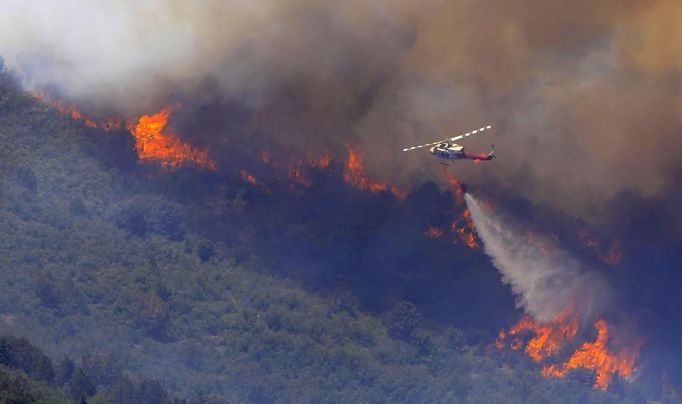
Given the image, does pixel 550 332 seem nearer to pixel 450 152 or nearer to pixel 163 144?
pixel 450 152

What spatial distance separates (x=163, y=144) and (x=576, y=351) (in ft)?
79.7

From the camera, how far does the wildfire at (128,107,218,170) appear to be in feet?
640

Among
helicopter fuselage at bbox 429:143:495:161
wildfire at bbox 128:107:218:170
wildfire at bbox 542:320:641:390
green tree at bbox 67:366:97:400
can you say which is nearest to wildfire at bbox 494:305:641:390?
wildfire at bbox 542:320:641:390

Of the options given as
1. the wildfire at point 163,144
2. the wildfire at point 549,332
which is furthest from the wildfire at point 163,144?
the wildfire at point 549,332

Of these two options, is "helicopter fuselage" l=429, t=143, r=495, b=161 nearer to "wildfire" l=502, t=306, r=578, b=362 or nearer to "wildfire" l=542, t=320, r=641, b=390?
"wildfire" l=502, t=306, r=578, b=362

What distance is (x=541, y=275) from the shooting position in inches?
7500

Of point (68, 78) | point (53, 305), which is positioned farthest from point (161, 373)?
point (68, 78)

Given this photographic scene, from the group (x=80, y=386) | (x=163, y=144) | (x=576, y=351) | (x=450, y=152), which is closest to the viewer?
(x=80, y=386)

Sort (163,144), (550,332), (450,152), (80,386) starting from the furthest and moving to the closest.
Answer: (163,144) → (550,332) → (450,152) → (80,386)

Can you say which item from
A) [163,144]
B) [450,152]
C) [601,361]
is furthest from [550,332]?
[163,144]

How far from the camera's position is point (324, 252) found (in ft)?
637

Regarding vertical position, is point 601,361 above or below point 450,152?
below

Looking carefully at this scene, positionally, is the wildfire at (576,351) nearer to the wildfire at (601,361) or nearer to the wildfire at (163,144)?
the wildfire at (601,361)

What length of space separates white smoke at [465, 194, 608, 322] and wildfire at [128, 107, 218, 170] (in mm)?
15050
